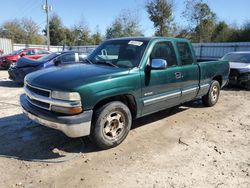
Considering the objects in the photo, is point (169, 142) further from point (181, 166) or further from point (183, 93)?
point (183, 93)

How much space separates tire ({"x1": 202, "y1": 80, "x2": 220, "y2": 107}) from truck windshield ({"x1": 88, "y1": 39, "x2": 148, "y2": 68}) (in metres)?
2.99

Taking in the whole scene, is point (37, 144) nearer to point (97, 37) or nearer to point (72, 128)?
point (72, 128)

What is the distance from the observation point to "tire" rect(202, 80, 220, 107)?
679cm

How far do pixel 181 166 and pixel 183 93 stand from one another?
7.10ft

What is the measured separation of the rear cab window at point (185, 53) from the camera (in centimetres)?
546

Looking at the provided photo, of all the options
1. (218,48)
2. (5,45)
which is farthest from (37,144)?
(5,45)

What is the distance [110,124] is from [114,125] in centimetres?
11

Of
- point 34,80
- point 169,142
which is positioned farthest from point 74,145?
point 169,142

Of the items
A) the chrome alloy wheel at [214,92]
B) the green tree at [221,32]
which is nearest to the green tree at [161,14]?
the green tree at [221,32]

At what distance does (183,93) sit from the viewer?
5441 mm

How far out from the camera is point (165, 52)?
5082mm

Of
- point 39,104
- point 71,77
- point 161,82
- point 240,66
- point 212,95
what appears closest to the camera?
point 71,77

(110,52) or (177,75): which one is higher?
(110,52)

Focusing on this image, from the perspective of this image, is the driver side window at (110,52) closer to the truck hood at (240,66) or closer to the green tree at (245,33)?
the truck hood at (240,66)
